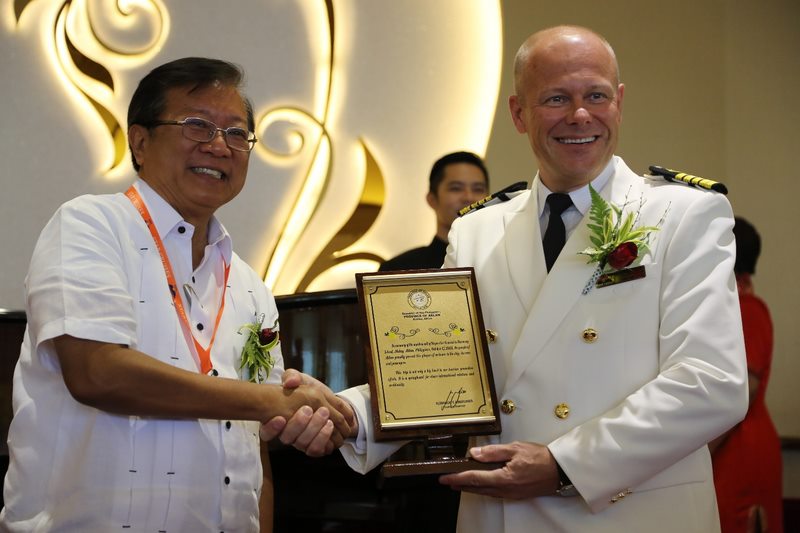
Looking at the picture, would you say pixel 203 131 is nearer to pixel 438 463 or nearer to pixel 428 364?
pixel 428 364

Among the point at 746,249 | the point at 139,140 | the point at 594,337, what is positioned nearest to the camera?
the point at 594,337

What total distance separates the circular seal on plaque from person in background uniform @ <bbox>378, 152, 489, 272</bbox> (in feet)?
6.59

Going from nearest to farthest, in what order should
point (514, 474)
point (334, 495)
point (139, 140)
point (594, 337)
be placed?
1. point (514, 474)
2. point (594, 337)
3. point (139, 140)
4. point (334, 495)

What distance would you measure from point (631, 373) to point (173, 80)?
138cm

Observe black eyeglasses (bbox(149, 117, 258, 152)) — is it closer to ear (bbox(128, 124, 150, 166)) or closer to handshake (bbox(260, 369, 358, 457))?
ear (bbox(128, 124, 150, 166))

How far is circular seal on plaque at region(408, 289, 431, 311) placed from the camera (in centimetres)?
224

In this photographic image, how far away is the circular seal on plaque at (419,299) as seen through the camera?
2.24 m

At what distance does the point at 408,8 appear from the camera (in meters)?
5.06

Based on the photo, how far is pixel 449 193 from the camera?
4371mm

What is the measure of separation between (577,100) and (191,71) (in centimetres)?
101

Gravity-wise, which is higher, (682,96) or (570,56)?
(682,96)

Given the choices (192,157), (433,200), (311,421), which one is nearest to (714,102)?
(433,200)

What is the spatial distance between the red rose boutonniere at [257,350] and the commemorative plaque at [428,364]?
1.09 ft

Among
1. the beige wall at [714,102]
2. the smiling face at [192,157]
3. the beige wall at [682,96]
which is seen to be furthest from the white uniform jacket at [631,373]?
the beige wall at [714,102]
